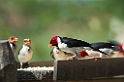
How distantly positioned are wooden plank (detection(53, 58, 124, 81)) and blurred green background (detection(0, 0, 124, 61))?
560 cm

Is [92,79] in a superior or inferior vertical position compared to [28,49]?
inferior

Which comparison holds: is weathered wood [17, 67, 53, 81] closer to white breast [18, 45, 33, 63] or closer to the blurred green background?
white breast [18, 45, 33, 63]

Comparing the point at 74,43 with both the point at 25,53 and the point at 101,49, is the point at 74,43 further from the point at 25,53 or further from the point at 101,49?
the point at 101,49

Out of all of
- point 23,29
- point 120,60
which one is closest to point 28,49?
point 120,60

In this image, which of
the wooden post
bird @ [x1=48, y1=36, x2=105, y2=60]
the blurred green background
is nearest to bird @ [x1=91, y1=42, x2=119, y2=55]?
bird @ [x1=48, y1=36, x2=105, y2=60]

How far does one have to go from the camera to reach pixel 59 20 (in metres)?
9.45

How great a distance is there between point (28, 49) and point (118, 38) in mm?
6624

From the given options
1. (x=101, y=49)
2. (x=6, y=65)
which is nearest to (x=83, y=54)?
(x=101, y=49)

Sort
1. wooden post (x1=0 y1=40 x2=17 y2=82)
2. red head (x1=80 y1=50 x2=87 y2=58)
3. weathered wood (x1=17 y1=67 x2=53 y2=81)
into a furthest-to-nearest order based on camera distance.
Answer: red head (x1=80 y1=50 x2=87 y2=58) < weathered wood (x1=17 y1=67 x2=53 y2=81) < wooden post (x1=0 y1=40 x2=17 y2=82)

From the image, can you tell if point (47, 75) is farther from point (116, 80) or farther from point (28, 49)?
point (28, 49)

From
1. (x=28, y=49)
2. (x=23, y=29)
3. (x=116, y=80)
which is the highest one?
(x=23, y=29)

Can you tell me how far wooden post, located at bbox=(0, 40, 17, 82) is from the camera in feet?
5.07

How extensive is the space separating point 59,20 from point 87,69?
7190 millimetres

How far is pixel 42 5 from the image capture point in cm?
951
